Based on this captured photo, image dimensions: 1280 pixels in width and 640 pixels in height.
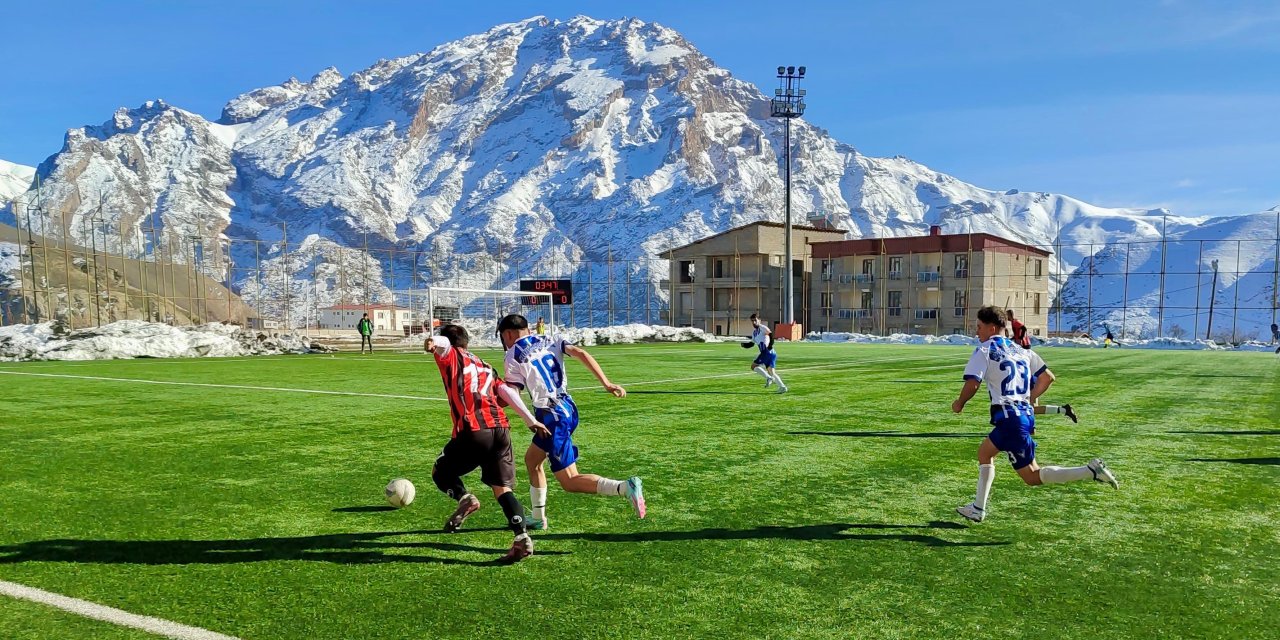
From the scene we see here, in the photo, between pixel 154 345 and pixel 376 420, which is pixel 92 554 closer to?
pixel 376 420

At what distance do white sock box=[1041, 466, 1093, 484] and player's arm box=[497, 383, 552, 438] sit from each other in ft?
12.9

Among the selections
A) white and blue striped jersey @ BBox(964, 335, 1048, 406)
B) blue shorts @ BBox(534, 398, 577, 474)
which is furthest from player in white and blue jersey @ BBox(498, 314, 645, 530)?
white and blue striped jersey @ BBox(964, 335, 1048, 406)

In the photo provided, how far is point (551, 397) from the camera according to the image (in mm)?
5676

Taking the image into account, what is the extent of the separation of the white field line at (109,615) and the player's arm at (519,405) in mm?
2066

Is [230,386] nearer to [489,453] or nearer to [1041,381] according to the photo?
[489,453]

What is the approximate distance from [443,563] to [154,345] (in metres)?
30.6

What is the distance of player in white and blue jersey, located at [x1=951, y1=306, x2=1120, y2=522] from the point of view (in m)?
6.06

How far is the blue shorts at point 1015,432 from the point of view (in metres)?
6.05

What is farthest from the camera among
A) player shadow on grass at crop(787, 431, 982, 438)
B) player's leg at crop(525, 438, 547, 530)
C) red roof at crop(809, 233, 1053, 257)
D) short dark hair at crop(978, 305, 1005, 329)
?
red roof at crop(809, 233, 1053, 257)

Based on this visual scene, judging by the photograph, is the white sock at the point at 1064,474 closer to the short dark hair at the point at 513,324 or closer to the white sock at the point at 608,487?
the white sock at the point at 608,487

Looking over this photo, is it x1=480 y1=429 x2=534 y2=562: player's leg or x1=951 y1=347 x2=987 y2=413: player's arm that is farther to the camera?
x1=951 y1=347 x2=987 y2=413: player's arm

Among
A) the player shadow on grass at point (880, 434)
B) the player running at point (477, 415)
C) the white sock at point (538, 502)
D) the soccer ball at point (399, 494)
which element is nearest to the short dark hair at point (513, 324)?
the player running at point (477, 415)

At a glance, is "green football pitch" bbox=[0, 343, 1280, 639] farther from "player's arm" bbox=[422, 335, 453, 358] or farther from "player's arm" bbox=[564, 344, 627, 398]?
"player's arm" bbox=[422, 335, 453, 358]

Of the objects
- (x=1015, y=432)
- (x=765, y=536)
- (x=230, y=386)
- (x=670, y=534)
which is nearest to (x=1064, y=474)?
(x=1015, y=432)
